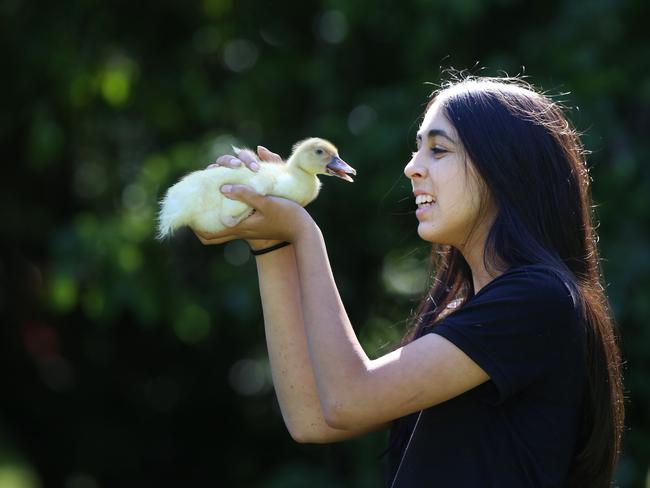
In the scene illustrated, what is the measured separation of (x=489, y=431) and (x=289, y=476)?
2.98m

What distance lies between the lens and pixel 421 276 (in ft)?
14.2

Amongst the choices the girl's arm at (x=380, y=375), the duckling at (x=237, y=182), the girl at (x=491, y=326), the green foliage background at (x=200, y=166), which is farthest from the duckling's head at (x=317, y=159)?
the green foliage background at (x=200, y=166)

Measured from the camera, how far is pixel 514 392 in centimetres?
162

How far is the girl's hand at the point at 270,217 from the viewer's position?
191 centimetres

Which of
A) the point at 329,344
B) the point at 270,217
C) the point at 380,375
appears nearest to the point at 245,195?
the point at 270,217

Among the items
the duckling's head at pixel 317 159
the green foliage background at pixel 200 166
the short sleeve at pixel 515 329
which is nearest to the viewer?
the short sleeve at pixel 515 329

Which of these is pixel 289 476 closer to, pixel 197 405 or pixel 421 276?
pixel 421 276

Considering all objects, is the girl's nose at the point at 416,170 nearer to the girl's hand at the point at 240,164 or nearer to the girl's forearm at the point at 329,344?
the girl's forearm at the point at 329,344

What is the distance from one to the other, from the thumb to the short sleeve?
490mm

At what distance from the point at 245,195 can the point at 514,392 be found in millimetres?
673

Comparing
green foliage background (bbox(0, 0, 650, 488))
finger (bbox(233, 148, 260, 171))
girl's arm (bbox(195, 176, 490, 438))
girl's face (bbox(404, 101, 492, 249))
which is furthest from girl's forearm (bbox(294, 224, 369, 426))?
green foliage background (bbox(0, 0, 650, 488))

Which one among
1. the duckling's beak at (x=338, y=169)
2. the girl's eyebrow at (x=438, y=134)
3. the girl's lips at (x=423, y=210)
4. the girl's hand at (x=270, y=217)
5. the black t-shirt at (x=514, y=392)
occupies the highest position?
the girl's eyebrow at (x=438, y=134)

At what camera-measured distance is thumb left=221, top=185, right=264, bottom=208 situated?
192 centimetres

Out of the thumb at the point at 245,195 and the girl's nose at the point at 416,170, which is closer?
the girl's nose at the point at 416,170
